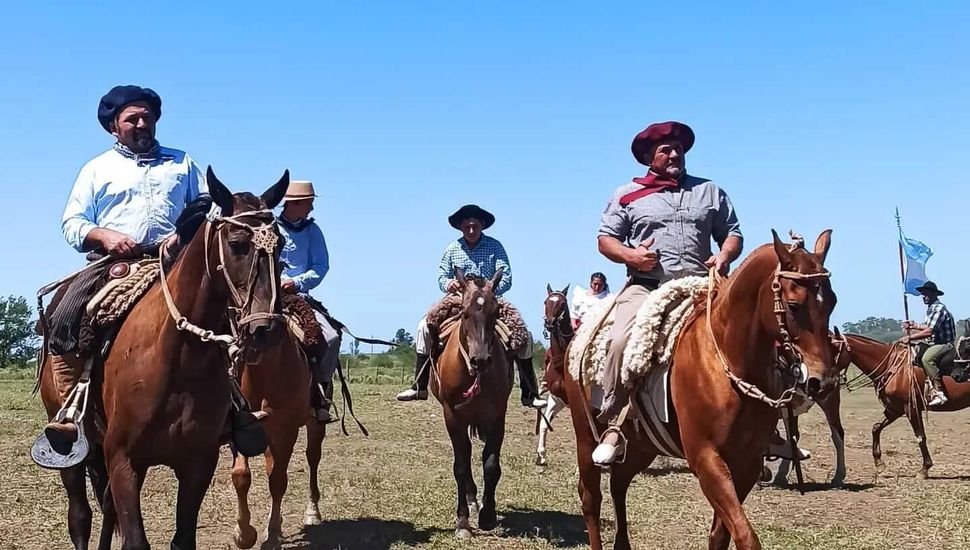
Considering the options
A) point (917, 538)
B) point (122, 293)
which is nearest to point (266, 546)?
point (122, 293)

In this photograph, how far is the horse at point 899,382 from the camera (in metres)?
13.5

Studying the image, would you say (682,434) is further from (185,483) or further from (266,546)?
(266,546)

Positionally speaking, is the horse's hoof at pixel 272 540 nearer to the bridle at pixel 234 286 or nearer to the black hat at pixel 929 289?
the bridle at pixel 234 286

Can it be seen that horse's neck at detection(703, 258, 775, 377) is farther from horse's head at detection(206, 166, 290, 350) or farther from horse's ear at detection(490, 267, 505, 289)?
horse's ear at detection(490, 267, 505, 289)

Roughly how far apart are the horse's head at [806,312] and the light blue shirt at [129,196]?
3.88 meters

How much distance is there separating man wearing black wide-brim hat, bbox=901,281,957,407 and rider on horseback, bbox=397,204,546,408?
20.5ft

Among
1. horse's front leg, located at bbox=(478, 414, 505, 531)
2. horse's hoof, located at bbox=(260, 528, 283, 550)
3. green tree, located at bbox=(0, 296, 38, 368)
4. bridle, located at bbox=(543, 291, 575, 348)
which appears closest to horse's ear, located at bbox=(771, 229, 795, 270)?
horse's front leg, located at bbox=(478, 414, 505, 531)

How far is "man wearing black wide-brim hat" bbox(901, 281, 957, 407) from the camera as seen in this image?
13.5 metres

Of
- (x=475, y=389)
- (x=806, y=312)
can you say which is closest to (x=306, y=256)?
(x=475, y=389)

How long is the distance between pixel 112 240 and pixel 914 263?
12.2 metres

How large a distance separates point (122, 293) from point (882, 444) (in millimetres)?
14595

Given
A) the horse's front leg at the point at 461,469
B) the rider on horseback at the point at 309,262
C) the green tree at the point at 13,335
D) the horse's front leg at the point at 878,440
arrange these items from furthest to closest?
the green tree at the point at 13,335 → the horse's front leg at the point at 878,440 → the rider on horseback at the point at 309,262 → the horse's front leg at the point at 461,469

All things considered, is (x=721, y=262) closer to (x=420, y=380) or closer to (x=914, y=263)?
(x=420, y=380)

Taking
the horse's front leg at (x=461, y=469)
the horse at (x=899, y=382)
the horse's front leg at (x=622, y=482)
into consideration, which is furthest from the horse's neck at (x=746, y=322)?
the horse at (x=899, y=382)
